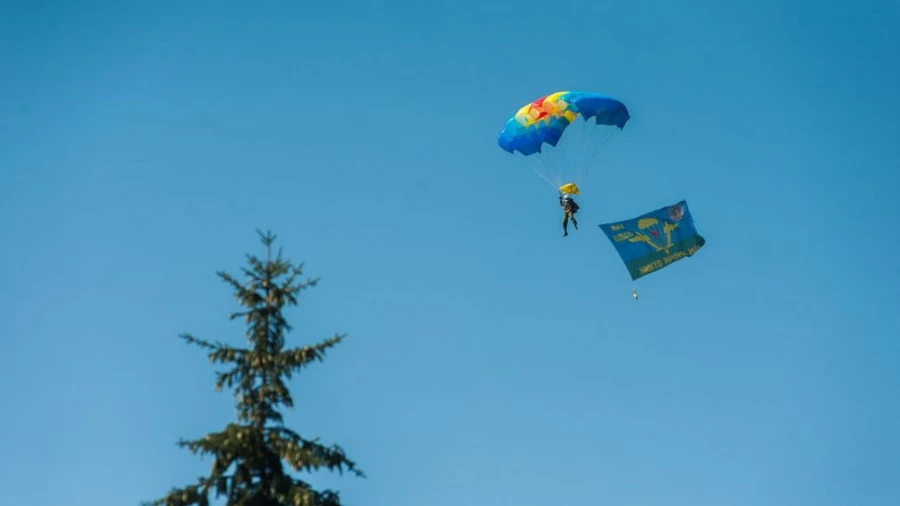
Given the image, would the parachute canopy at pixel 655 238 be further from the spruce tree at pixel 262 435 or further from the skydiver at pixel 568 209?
the spruce tree at pixel 262 435

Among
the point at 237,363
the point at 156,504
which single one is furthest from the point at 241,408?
the point at 156,504

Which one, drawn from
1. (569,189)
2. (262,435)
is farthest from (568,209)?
(262,435)

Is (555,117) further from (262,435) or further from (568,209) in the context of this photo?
(262,435)

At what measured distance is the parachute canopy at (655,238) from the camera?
36.9m

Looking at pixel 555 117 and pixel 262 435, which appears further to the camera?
pixel 555 117

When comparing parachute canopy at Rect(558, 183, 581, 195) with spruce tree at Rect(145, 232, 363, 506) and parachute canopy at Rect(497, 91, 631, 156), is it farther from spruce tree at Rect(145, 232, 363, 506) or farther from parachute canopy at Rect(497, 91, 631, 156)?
spruce tree at Rect(145, 232, 363, 506)

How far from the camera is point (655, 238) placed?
37.3 meters

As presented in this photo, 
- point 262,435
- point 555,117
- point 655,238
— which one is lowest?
point 262,435

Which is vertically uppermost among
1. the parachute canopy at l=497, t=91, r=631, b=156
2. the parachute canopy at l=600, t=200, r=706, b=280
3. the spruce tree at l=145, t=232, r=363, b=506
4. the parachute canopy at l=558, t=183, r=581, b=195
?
the parachute canopy at l=497, t=91, r=631, b=156

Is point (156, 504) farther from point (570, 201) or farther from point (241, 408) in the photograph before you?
point (570, 201)

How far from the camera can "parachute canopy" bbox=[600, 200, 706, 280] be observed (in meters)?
36.9

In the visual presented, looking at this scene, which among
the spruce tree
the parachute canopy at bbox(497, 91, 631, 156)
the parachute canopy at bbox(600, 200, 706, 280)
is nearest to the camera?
the spruce tree

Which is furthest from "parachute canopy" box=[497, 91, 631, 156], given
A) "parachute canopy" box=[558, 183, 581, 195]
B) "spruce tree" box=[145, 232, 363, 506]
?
"spruce tree" box=[145, 232, 363, 506]

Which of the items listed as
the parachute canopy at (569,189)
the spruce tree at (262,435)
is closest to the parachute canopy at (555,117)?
the parachute canopy at (569,189)
